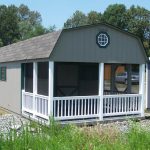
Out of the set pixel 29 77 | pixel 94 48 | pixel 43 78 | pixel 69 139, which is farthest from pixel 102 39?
pixel 69 139

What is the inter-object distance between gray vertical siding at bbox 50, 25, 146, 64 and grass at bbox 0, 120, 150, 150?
262 inches

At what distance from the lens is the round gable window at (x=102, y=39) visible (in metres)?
14.6

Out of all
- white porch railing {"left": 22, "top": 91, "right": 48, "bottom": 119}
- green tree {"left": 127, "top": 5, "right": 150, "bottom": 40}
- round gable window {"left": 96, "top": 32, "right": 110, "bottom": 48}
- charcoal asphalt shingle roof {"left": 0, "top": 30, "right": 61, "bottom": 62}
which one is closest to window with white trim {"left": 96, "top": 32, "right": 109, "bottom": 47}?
round gable window {"left": 96, "top": 32, "right": 110, "bottom": 48}

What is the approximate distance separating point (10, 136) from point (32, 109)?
889cm

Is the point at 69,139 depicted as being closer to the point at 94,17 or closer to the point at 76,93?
the point at 76,93

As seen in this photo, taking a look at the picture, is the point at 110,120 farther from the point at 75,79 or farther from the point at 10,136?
the point at 10,136

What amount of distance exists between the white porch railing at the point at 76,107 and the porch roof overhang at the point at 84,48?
4.82 feet

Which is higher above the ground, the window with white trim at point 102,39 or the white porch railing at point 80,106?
the window with white trim at point 102,39

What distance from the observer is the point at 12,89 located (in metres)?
17.9

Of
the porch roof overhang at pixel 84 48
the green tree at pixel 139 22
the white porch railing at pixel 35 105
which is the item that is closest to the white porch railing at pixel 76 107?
the white porch railing at pixel 35 105

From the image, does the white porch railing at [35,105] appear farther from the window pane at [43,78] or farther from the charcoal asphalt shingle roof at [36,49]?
the charcoal asphalt shingle roof at [36,49]

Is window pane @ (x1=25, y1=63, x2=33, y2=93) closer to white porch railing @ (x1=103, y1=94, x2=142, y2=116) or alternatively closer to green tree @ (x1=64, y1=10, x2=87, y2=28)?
white porch railing @ (x1=103, y1=94, x2=142, y2=116)

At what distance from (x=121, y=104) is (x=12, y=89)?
5.49 m

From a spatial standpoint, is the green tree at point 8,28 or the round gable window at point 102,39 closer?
the round gable window at point 102,39
